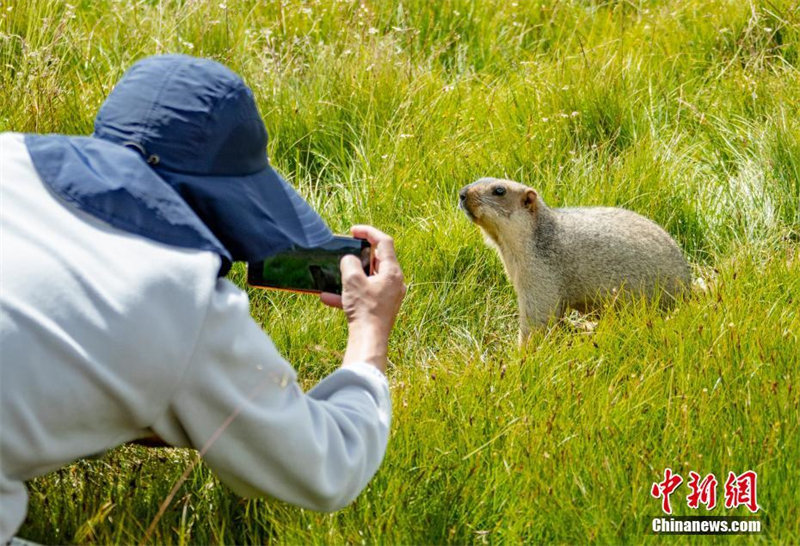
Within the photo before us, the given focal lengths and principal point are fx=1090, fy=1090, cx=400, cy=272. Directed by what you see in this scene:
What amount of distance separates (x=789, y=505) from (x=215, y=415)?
1.75 meters

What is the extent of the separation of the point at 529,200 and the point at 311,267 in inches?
91.2

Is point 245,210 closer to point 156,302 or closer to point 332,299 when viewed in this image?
point 156,302

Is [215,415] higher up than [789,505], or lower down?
higher up

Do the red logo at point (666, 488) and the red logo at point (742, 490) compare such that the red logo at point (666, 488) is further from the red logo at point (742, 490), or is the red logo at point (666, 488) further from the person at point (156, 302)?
the person at point (156, 302)

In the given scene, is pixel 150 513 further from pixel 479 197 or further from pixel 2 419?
pixel 479 197

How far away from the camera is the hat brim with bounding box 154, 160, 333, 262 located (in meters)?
2.44

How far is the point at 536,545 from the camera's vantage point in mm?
3139

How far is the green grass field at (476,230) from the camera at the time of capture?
3264 mm

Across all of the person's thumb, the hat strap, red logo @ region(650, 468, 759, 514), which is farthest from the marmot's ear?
the hat strap

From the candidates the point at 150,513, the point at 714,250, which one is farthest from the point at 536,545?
the point at 714,250

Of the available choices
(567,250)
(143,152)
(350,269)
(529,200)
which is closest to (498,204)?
(529,200)

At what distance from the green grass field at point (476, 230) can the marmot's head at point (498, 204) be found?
7.1 inches

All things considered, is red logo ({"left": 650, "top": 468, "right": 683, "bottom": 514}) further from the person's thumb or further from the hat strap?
the hat strap

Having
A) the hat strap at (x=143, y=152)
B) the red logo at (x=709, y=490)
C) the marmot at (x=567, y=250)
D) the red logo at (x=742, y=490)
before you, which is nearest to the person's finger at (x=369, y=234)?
the hat strap at (x=143, y=152)
